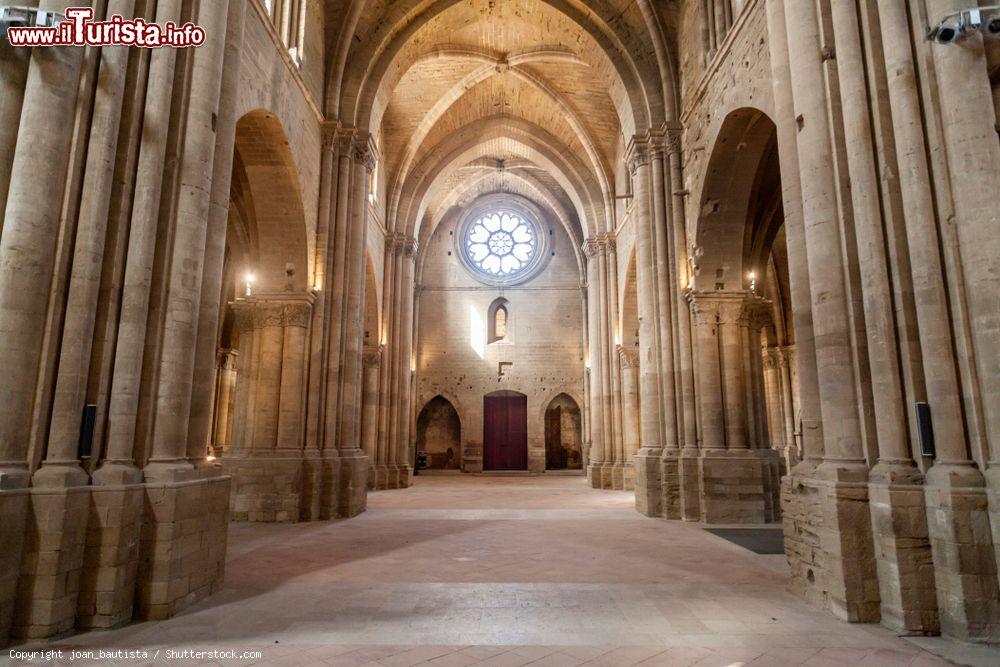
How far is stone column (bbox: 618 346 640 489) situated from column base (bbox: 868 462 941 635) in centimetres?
1392

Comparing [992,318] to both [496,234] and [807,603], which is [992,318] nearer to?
[807,603]

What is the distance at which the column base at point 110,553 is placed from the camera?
492cm

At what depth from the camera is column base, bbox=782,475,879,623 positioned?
5227 millimetres

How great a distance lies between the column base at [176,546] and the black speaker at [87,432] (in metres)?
0.58

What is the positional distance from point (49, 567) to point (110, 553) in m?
0.42

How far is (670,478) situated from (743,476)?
147 cm

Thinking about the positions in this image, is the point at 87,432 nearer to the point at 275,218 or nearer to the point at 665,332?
the point at 275,218

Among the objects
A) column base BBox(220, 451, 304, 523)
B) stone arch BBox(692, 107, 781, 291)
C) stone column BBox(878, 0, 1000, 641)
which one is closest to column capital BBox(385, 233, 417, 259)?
column base BBox(220, 451, 304, 523)

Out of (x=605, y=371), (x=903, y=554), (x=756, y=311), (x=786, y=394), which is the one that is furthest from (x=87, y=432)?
(x=786, y=394)

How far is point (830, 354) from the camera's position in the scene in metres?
5.89

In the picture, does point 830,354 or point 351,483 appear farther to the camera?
point 351,483

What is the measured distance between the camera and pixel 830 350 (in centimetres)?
589

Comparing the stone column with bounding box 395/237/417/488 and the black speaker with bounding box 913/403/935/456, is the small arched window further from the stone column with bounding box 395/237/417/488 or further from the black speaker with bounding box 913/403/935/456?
the black speaker with bounding box 913/403/935/456

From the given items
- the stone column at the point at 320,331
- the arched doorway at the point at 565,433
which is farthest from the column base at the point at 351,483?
the arched doorway at the point at 565,433
